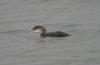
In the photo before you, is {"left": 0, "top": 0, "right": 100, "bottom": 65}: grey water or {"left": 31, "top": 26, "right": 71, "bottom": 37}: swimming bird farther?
{"left": 31, "top": 26, "right": 71, "bottom": 37}: swimming bird

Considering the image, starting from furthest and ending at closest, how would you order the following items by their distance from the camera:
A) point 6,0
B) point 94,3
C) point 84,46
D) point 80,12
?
point 6,0, point 94,3, point 80,12, point 84,46

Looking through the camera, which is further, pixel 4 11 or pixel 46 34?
pixel 4 11

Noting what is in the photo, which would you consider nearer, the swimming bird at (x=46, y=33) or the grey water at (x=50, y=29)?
the grey water at (x=50, y=29)

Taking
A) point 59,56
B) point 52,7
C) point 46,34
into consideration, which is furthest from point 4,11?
point 59,56

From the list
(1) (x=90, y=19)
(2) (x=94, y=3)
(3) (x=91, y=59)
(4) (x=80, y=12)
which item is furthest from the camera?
(2) (x=94, y=3)

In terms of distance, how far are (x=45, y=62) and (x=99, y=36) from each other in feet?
11.7

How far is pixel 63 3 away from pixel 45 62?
1252cm

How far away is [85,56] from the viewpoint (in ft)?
59.8

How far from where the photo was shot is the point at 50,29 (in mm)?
23422

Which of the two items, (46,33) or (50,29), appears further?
(50,29)

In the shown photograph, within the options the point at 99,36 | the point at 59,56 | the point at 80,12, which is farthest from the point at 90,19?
the point at 59,56

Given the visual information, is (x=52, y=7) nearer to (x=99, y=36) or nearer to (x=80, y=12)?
(x=80, y=12)

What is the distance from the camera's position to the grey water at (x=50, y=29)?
60.2 ft

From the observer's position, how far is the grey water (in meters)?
18.3
